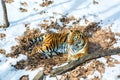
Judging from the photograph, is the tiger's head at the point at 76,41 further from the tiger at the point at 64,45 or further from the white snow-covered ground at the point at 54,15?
the white snow-covered ground at the point at 54,15

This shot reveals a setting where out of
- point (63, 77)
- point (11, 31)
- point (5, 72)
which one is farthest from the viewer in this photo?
point (11, 31)

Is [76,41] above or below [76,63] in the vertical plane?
above

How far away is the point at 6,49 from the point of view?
8562mm

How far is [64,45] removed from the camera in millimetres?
8047

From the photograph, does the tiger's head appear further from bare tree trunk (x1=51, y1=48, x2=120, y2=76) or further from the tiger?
bare tree trunk (x1=51, y1=48, x2=120, y2=76)

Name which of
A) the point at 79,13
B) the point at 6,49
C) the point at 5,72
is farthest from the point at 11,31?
Answer: the point at 79,13

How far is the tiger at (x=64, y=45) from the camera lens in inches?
300

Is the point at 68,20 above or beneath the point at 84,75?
above

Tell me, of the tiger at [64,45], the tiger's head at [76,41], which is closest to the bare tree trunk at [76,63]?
the tiger at [64,45]

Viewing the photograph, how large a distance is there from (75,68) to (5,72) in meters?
1.98

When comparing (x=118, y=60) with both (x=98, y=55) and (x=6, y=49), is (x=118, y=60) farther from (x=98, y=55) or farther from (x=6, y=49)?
(x=6, y=49)

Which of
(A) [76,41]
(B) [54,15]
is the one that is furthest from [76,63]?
(B) [54,15]

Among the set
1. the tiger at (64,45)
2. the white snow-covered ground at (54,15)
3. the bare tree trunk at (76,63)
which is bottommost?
the bare tree trunk at (76,63)

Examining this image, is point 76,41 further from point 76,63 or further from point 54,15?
point 54,15
